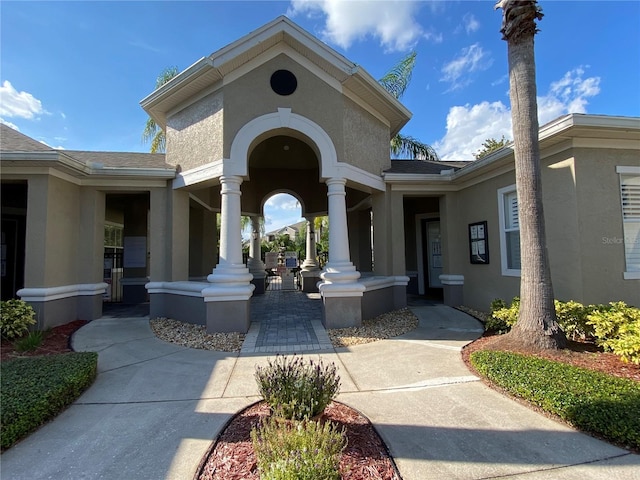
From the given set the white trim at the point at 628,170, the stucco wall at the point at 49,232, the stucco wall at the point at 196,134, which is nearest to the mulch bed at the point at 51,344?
the stucco wall at the point at 49,232

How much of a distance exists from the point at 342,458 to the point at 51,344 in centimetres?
629

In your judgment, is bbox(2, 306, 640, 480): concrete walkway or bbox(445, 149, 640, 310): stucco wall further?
bbox(445, 149, 640, 310): stucco wall

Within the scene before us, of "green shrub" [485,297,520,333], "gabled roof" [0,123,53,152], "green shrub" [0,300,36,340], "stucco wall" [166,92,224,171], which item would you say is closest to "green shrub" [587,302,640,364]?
"green shrub" [485,297,520,333]

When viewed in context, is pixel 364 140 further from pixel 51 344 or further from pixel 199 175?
pixel 51 344

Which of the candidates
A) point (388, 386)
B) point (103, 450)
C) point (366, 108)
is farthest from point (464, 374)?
point (366, 108)

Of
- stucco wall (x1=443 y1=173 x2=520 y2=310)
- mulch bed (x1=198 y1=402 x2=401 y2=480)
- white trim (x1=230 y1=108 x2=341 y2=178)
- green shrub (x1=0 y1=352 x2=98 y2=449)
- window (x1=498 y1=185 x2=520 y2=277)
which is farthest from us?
stucco wall (x1=443 y1=173 x2=520 y2=310)

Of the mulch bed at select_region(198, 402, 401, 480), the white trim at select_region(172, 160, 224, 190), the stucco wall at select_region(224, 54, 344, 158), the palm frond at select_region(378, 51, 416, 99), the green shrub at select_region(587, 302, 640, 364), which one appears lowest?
the mulch bed at select_region(198, 402, 401, 480)

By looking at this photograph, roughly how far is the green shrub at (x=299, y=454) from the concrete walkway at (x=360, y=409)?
0.73 metres

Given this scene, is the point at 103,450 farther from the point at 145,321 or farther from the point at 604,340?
the point at 604,340

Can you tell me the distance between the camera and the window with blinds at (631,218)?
19.3 ft

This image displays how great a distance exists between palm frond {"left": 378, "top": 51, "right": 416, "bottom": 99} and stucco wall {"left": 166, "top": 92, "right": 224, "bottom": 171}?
38.5 ft

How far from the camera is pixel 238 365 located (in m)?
5.02

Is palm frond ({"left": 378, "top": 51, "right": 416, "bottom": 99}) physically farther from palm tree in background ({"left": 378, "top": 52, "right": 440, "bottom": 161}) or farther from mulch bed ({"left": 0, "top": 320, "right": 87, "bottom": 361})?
mulch bed ({"left": 0, "top": 320, "right": 87, "bottom": 361})

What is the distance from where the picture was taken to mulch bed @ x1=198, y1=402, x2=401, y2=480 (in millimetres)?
2445
